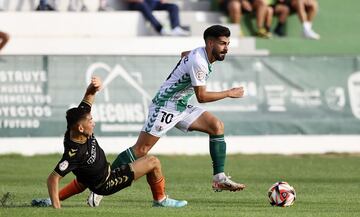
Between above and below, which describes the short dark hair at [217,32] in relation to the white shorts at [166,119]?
above

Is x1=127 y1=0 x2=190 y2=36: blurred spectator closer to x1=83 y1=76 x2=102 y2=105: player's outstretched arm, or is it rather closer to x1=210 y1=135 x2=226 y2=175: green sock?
x1=210 y1=135 x2=226 y2=175: green sock

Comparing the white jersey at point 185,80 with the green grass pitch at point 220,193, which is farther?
the white jersey at point 185,80

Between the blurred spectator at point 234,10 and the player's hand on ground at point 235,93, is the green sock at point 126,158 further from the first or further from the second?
the blurred spectator at point 234,10

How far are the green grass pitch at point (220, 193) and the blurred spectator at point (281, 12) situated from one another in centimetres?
506

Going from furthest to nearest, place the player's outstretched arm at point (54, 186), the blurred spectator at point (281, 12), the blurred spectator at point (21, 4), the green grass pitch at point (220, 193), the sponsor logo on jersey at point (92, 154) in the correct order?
the blurred spectator at point (281, 12)
the blurred spectator at point (21, 4)
the green grass pitch at point (220, 193)
the sponsor logo on jersey at point (92, 154)
the player's outstretched arm at point (54, 186)

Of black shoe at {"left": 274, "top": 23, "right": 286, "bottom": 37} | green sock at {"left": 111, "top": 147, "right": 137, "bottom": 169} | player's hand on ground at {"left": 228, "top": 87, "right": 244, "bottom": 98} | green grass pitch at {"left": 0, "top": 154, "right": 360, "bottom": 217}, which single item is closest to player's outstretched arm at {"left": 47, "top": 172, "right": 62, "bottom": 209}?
green grass pitch at {"left": 0, "top": 154, "right": 360, "bottom": 217}

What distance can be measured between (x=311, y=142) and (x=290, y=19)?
16.6ft

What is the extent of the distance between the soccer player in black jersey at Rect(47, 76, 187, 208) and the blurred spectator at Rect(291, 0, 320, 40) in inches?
613

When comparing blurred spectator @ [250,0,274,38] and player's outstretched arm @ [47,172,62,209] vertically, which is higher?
player's outstretched arm @ [47,172,62,209]

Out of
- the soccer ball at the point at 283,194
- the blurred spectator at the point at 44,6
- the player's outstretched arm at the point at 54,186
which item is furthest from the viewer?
the blurred spectator at the point at 44,6

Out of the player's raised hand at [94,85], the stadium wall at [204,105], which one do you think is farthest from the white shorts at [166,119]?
the stadium wall at [204,105]

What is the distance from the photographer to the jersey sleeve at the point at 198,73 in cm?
1385

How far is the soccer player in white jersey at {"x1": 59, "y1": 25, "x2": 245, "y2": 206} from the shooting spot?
13883 millimetres

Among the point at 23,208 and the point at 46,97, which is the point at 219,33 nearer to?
the point at 23,208
